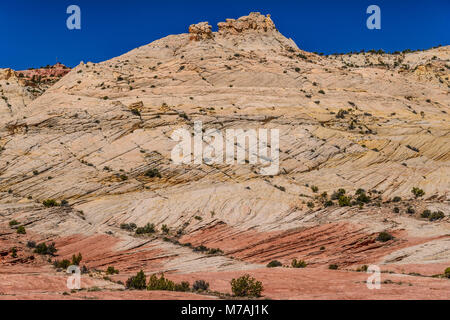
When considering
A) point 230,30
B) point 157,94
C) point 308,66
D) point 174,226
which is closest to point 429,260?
point 174,226

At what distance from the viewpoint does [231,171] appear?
147ft

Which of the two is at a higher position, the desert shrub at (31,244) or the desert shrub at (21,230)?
the desert shrub at (21,230)

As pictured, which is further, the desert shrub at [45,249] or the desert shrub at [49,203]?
the desert shrub at [49,203]

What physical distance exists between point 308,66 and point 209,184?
135 ft

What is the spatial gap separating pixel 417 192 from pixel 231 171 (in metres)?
18.3

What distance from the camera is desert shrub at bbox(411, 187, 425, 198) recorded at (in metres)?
39.5

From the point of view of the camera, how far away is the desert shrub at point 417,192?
3950cm

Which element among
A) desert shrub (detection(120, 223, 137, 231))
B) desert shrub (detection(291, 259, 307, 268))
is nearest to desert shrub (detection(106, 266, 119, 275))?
desert shrub (detection(120, 223, 137, 231))

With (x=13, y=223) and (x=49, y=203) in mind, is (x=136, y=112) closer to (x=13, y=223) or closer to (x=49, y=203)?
(x=49, y=203)

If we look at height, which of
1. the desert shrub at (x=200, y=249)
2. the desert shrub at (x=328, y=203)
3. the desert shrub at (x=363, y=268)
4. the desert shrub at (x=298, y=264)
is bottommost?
A: the desert shrub at (x=363, y=268)

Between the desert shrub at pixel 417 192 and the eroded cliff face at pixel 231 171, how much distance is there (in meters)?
0.49

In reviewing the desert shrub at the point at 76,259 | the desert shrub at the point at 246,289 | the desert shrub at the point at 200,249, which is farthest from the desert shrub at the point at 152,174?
the desert shrub at the point at 246,289

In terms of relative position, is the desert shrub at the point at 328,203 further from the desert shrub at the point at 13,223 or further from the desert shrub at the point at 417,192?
the desert shrub at the point at 13,223

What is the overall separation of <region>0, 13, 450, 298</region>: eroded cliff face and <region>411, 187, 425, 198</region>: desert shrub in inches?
19.3
